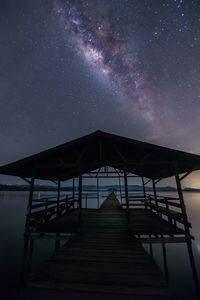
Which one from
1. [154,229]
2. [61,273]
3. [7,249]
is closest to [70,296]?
[61,273]

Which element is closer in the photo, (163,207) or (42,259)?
(163,207)

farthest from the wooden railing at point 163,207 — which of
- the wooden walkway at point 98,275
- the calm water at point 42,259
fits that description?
the calm water at point 42,259

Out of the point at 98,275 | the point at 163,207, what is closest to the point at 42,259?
the point at 98,275

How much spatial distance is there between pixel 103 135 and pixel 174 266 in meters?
15.1

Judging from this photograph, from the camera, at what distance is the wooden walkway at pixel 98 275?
2531mm

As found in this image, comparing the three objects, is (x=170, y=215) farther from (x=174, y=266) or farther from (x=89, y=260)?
(x=174, y=266)

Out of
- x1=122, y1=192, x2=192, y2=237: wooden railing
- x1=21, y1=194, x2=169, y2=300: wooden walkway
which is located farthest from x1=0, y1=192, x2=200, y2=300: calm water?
x1=21, y1=194, x2=169, y2=300: wooden walkway

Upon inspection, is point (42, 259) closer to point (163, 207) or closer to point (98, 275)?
point (98, 275)

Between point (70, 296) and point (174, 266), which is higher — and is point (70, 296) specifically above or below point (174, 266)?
above

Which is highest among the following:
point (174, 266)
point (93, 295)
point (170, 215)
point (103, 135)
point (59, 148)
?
point (103, 135)

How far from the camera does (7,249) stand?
14531 millimetres

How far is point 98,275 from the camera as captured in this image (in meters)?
3.01

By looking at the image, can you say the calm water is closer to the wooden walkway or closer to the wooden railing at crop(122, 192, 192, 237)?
the wooden railing at crop(122, 192, 192, 237)

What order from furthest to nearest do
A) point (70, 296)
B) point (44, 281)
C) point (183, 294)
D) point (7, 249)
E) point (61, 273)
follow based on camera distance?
1. point (7, 249)
2. point (183, 294)
3. point (61, 273)
4. point (44, 281)
5. point (70, 296)
